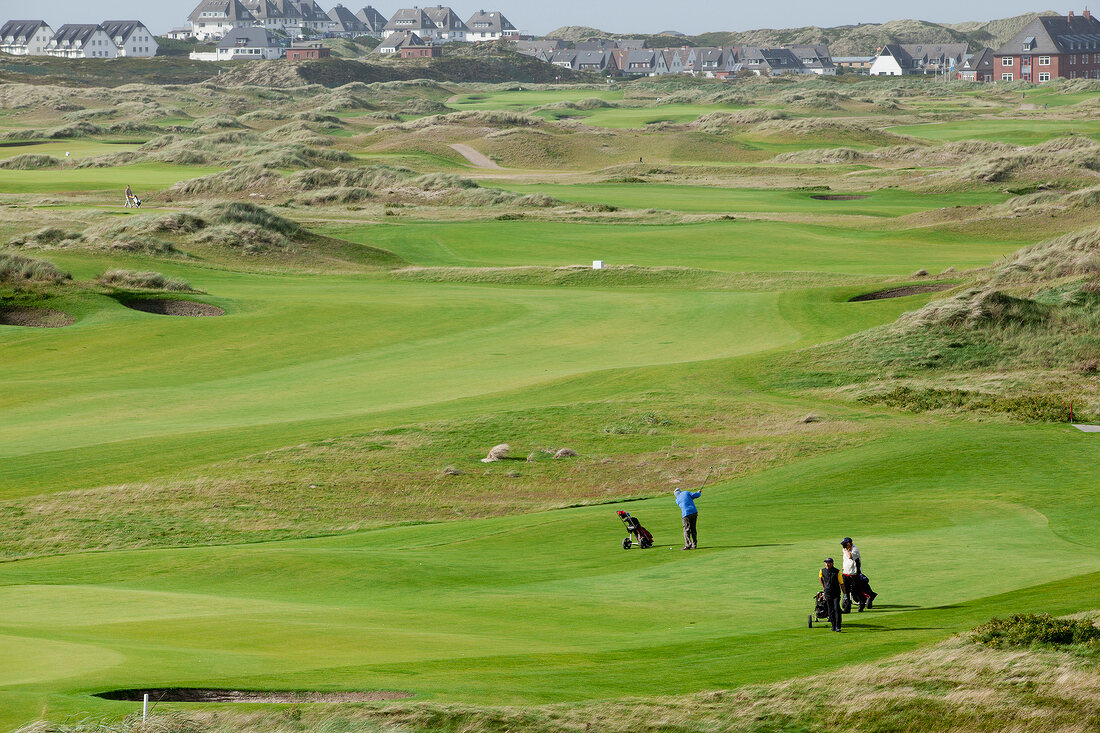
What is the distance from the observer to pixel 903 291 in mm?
53625

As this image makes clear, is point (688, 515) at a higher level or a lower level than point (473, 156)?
lower

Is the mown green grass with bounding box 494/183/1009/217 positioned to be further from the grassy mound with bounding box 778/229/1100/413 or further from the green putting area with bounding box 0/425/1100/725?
the green putting area with bounding box 0/425/1100/725

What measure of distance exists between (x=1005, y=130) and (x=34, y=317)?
425 ft

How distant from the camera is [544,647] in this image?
16.0 m

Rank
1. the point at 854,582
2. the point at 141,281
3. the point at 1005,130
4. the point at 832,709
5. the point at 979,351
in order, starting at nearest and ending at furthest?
the point at 832,709 → the point at 854,582 → the point at 979,351 → the point at 141,281 → the point at 1005,130

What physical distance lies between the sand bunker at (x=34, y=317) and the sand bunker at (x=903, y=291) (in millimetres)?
31610

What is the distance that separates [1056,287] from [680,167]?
8956 cm

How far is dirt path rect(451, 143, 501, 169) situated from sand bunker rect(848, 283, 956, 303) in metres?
87.2

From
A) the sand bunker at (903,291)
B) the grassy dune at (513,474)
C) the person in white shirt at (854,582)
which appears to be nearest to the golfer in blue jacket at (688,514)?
the grassy dune at (513,474)

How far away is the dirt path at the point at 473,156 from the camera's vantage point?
5438 inches

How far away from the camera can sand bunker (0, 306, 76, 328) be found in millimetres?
49156

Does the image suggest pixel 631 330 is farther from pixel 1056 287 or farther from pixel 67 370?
pixel 67 370

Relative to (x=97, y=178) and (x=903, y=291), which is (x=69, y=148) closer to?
(x=97, y=178)

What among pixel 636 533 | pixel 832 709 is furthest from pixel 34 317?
pixel 832 709
